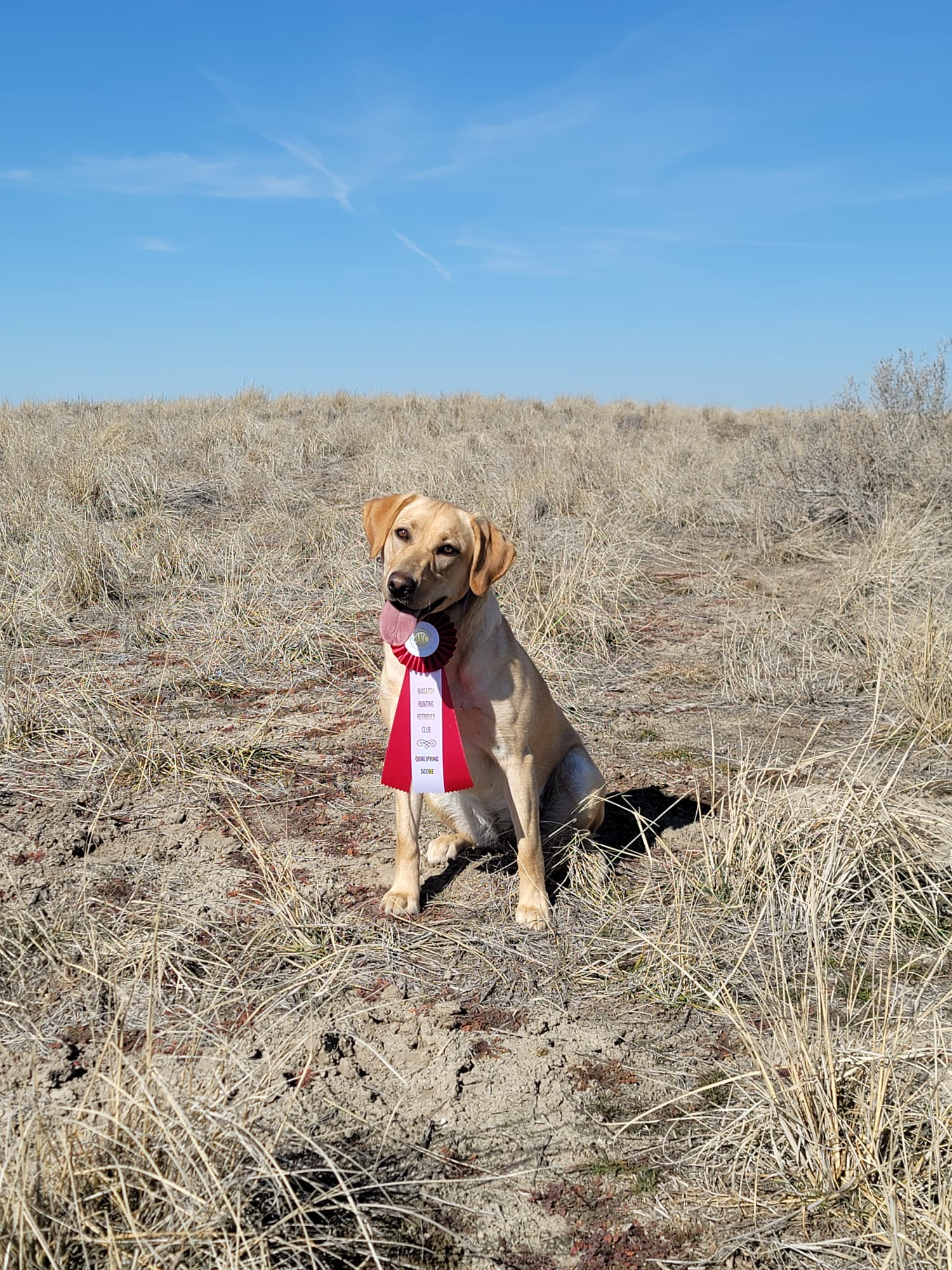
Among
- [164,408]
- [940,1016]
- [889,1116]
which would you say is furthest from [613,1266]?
[164,408]

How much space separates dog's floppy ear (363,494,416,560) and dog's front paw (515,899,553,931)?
4.09ft

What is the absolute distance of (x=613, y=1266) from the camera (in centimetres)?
177

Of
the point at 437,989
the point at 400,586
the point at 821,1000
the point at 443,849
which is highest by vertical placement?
the point at 400,586

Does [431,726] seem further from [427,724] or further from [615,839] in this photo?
[615,839]

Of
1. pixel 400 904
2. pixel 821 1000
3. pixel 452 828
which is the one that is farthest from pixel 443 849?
pixel 821 1000

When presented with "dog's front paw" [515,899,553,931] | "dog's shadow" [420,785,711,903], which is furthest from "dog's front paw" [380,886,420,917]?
"dog's front paw" [515,899,553,931]

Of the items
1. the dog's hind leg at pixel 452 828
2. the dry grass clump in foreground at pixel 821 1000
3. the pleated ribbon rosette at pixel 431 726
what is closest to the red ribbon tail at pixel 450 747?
the pleated ribbon rosette at pixel 431 726

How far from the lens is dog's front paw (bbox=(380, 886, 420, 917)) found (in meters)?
3.05

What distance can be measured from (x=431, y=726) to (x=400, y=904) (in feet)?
2.00

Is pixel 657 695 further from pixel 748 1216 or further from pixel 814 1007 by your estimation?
pixel 748 1216

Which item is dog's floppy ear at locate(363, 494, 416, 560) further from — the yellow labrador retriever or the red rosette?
the red rosette

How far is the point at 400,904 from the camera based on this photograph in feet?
10.1

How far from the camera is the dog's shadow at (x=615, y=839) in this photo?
11.0 feet

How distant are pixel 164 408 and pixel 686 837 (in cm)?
1482
